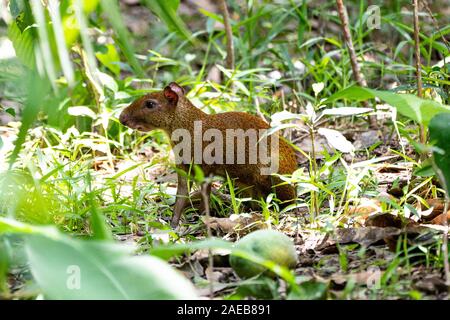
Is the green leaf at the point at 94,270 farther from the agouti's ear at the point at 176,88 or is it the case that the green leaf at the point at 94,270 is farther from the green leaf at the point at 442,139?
the agouti's ear at the point at 176,88

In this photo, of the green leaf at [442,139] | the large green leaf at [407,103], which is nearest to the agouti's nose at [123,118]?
the large green leaf at [407,103]

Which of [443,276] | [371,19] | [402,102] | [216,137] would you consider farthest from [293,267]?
[371,19]

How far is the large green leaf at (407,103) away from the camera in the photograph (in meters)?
2.74

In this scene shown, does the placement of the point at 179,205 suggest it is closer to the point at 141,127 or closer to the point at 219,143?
the point at 219,143

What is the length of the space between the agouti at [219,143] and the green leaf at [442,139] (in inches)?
53.9

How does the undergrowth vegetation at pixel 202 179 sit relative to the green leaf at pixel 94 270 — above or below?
above

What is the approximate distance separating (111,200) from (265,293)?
1.93 metres

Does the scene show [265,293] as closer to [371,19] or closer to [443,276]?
[443,276]

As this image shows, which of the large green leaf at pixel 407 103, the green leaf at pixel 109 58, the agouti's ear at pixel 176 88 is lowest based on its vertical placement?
the large green leaf at pixel 407 103

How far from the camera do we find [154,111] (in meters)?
4.46

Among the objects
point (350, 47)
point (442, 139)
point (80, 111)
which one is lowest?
point (442, 139)

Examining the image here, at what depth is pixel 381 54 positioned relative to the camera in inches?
223

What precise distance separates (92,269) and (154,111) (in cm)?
246

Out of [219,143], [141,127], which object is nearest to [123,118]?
[141,127]
